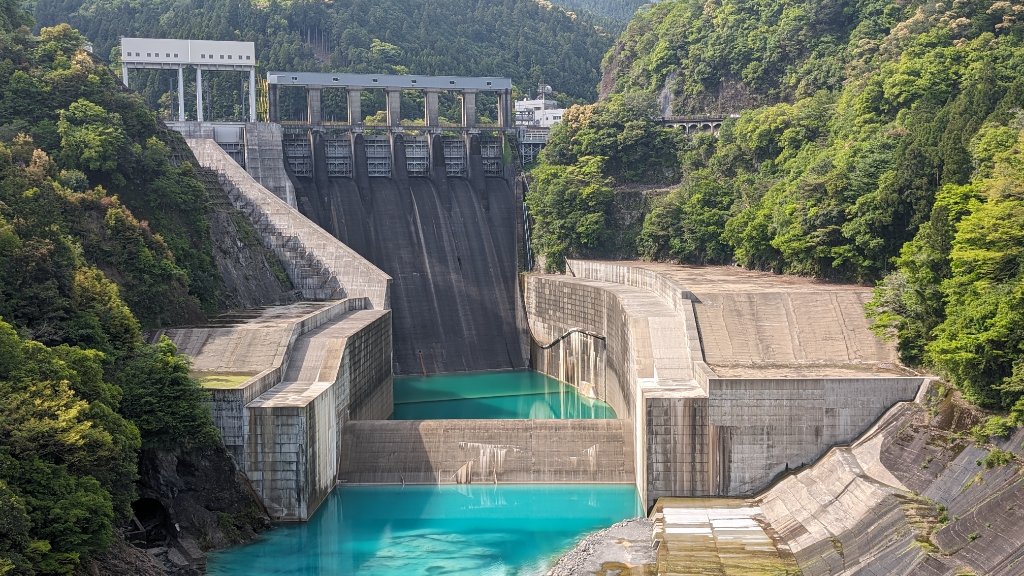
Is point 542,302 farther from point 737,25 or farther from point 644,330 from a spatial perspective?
point 737,25

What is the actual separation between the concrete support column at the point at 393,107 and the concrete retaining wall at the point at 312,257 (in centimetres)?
1478

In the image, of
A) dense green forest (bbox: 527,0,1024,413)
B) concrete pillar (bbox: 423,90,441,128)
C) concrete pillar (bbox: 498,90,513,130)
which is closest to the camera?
dense green forest (bbox: 527,0,1024,413)

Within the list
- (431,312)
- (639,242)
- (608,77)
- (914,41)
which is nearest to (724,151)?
(639,242)

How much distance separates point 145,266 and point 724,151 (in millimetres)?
32137

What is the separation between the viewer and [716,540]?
26344 mm

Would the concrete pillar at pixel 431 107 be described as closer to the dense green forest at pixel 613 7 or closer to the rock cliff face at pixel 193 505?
the rock cliff face at pixel 193 505

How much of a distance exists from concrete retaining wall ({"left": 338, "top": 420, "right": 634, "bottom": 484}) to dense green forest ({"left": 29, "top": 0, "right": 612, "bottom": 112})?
5027cm

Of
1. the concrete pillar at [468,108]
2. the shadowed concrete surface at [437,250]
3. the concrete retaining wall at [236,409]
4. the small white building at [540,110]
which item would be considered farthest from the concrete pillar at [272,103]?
the concrete retaining wall at [236,409]

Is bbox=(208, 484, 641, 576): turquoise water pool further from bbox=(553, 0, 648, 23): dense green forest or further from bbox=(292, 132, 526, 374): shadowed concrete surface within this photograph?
bbox=(553, 0, 648, 23): dense green forest

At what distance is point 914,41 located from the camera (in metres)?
52.8

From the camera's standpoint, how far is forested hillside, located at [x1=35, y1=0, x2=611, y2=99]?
300 feet

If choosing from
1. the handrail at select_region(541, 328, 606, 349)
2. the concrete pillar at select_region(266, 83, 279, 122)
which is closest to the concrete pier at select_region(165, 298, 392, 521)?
the handrail at select_region(541, 328, 606, 349)

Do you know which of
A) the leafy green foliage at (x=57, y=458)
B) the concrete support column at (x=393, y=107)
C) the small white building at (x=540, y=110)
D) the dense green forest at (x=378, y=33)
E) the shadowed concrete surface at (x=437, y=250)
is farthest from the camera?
the dense green forest at (x=378, y=33)

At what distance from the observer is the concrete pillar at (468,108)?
6494 cm
